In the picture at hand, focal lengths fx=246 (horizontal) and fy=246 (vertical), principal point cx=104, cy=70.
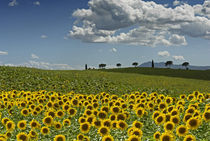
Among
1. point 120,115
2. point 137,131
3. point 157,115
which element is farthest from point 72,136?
point 157,115

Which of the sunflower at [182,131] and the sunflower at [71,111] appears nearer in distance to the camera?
the sunflower at [182,131]

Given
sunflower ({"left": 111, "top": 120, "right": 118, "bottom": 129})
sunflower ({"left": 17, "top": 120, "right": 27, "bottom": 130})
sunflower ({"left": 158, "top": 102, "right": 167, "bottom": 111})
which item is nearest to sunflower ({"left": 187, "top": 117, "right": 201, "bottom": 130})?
sunflower ({"left": 111, "top": 120, "right": 118, "bottom": 129})

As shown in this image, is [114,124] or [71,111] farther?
[71,111]

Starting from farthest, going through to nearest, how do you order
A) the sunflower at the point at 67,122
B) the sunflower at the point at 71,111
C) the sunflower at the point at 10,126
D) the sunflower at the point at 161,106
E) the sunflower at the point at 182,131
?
the sunflower at the point at 161,106 < the sunflower at the point at 71,111 < the sunflower at the point at 67,122 < the sunflower at the point at 10,126 < the sunflower at the point at 182,131

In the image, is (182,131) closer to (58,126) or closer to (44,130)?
(58,126)

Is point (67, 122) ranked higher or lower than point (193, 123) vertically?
lower

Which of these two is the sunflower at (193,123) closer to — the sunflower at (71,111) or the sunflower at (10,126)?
the sunflower at (71,111)

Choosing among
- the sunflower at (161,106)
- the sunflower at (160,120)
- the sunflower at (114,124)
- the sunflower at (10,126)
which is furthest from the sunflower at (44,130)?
the sunflower at (161,106)

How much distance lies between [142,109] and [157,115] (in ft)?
2.67

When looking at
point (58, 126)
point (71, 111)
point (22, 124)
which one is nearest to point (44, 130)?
point (58, 126)

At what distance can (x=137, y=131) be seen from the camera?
599 centimetres

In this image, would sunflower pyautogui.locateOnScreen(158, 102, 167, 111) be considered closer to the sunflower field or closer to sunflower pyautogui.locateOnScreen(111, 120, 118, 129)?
the sunflower field

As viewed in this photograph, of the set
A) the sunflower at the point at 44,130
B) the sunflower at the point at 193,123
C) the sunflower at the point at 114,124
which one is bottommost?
the sunflower at the point at 44,130

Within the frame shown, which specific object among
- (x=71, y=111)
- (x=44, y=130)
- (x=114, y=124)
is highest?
(x=71, y=111)
